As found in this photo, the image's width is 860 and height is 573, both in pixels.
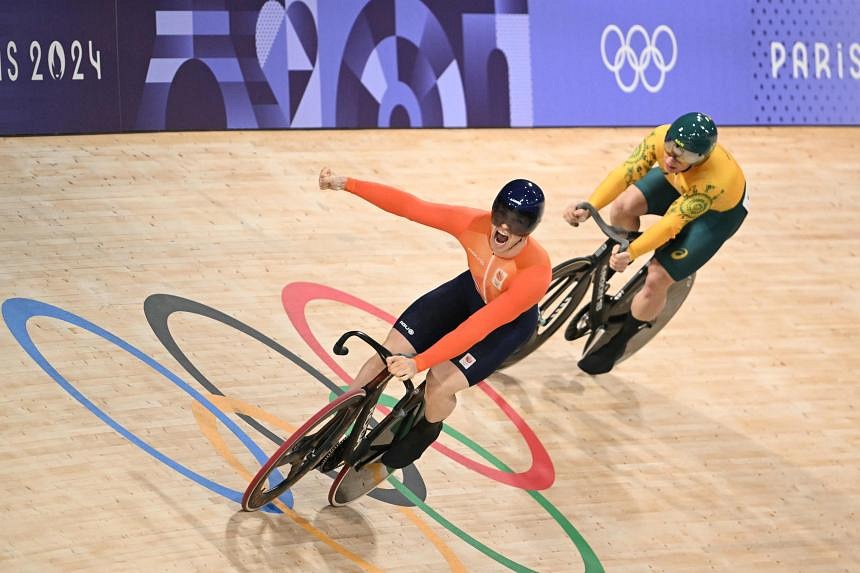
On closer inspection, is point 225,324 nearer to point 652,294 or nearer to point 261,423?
point 261,423

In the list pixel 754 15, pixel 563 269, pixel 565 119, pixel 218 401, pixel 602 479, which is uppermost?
pixel 754 15

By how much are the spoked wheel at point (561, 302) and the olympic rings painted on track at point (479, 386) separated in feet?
0.96

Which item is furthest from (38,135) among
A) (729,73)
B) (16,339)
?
(729,73)

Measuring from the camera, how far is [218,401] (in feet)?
16.3

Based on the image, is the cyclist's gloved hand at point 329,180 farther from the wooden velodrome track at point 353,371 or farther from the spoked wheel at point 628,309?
the spoked wheel at point 628,309

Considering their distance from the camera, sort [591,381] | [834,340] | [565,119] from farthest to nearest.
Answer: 1. [565,119]
2. [834,340]
3. [591,381]

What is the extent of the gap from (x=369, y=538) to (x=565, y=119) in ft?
13.3

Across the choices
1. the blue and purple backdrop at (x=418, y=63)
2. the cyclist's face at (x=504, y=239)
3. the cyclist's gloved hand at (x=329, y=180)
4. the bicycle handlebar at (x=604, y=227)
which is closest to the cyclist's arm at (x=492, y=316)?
the cyclist's face at (x=504, y=239)

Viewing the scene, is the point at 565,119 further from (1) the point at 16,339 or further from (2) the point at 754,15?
(1) the point at 16,339

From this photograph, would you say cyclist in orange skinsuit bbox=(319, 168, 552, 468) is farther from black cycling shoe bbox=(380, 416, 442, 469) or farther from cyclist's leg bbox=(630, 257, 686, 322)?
cyclist's leg bbox=(630, 257, 686, 322)

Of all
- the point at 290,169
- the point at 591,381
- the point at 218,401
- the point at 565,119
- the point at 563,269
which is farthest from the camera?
the point at 565,119

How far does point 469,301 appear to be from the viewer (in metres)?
4.27

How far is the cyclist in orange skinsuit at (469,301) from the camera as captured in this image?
3.86 metres

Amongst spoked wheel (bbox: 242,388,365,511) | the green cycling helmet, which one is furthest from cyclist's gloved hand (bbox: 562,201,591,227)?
spoked wheel (bbox: 242,388,365,511)
